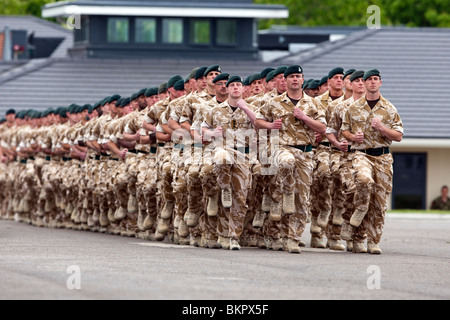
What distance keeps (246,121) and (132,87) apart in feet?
87.4

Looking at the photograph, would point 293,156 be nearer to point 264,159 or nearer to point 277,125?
point 277,125

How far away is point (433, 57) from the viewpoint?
45.7m

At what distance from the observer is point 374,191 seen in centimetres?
1769

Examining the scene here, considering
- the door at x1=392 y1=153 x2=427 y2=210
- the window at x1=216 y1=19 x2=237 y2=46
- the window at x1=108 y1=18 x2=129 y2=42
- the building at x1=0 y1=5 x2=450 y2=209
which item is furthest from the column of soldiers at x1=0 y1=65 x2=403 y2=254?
the window at x1=216 y1=19 x2=237 y2=46

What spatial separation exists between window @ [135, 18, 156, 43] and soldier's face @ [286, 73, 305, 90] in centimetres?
2812

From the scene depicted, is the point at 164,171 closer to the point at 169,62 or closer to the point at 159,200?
the point at 159,200

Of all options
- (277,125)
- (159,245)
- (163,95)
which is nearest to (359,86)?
(277,125)

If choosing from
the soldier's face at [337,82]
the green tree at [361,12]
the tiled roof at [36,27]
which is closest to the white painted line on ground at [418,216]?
the soldier's face at [337,82]

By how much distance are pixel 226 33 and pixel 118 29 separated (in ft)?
12.4

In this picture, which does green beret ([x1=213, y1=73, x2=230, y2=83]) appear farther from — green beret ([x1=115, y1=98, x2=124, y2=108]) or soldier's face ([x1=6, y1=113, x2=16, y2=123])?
soldier's face ([x1=6, y1=113, x2=16, y2=123])

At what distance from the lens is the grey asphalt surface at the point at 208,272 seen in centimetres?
1185

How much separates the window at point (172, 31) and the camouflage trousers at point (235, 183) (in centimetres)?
2822

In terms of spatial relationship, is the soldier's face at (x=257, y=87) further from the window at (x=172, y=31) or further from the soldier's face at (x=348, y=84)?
the window at (x=172, y=31)

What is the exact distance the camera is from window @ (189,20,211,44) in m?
45.7
